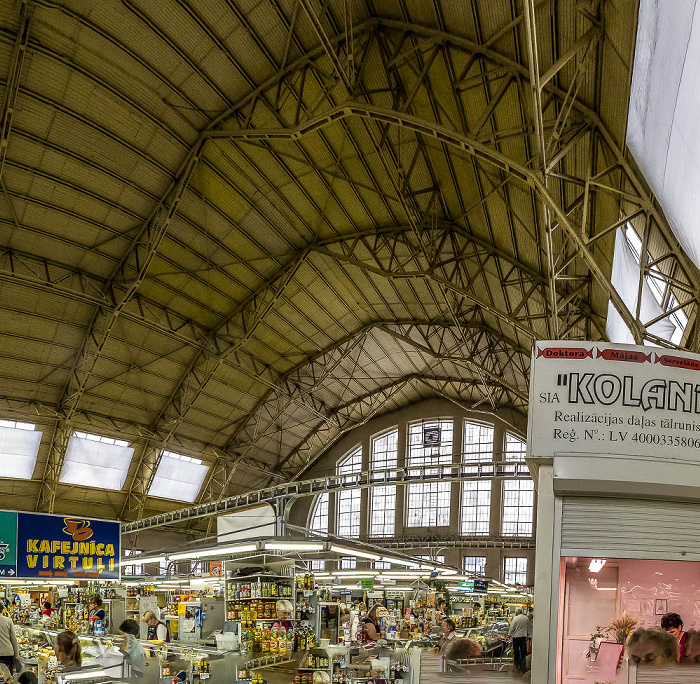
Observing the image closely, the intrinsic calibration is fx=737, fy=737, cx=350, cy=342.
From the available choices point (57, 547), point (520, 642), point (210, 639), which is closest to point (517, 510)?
point (520, 642)

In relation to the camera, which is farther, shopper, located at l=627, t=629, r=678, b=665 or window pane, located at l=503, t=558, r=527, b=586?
window pane, located at l=503, t=558, r=527, b=586

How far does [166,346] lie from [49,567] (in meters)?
20.2

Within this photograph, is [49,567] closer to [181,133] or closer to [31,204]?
[181,133]

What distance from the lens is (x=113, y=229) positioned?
909 inches

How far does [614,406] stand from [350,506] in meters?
40.5

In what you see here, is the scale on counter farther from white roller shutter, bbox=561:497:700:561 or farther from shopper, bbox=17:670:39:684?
white roller shutter, bbox=561:497:700:561

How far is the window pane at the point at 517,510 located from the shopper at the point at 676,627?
3564 cm

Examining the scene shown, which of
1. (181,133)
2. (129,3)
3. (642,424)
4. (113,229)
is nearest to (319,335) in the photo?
(113,229)

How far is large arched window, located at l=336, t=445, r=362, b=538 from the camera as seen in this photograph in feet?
141

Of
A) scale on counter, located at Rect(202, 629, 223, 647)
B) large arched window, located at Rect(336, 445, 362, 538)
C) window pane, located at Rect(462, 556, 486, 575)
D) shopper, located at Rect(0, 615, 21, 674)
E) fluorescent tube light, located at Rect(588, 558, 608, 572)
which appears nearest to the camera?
fluorescent tube light, located at Rect(588, 558, 608, 572)

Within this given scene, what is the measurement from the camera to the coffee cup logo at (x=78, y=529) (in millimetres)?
9945

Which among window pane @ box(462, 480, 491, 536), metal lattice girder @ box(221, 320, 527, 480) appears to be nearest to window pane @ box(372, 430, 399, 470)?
metal lattice girder @ box(221, 320, 527, 480)

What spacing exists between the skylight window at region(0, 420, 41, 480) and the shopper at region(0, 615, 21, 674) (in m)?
21.1

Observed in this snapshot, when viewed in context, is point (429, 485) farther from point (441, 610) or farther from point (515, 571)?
point (441, 610)
